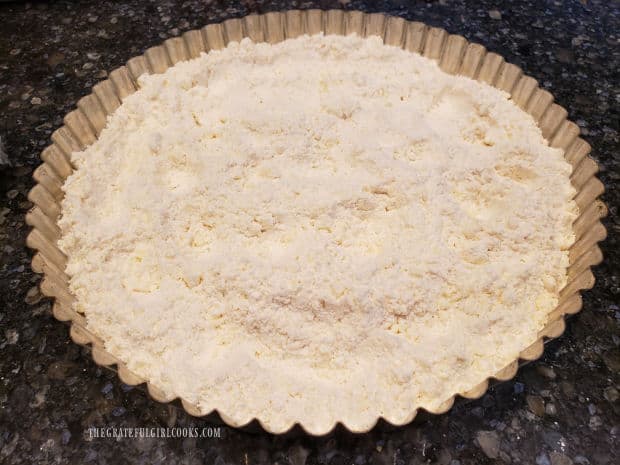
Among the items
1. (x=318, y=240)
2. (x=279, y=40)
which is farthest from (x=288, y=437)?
(x=279, y=40)

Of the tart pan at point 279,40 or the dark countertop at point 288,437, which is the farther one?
the dark countertop at point 288,437

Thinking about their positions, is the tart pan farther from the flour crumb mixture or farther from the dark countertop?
the dark countertop

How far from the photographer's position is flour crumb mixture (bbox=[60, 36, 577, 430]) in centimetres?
98

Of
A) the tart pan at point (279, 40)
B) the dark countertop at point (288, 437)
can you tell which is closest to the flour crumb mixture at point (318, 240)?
the tart pan at point (279, 40)

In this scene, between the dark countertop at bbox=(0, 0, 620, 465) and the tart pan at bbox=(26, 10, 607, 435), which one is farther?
the dark countertop at bbox=(0, 0, 620, 465)

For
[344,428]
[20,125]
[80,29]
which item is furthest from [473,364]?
[80,29]

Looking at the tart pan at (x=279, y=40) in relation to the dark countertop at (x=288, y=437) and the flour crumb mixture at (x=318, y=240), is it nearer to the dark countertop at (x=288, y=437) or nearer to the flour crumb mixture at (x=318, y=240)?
the flour crumb mixture at (x=318, y=240)

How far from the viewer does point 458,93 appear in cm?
145

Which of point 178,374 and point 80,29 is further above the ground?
point 178,374

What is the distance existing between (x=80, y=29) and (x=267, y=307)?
1.74 m

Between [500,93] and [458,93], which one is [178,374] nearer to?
[458,93]

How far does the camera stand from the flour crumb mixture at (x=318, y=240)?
983 millimetres

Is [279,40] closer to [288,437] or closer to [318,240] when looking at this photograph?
[318,240]

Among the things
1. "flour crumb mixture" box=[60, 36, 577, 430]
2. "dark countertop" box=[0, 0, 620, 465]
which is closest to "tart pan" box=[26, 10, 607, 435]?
"flour crumb mixture" box=[60, 36, 577, 430]
